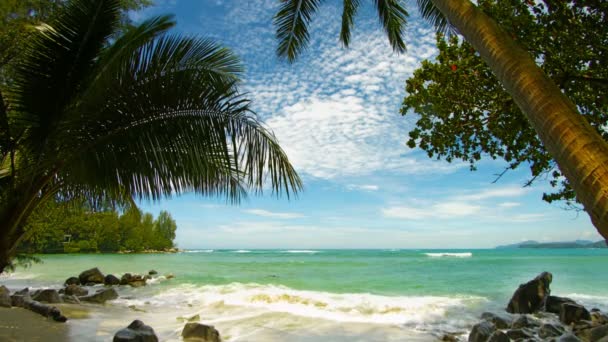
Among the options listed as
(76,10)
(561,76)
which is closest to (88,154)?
(76,10)

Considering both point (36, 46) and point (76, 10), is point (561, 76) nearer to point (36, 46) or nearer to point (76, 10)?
point (76, 10)

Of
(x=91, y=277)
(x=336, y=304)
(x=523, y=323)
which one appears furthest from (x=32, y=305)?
(x=91, y=277)

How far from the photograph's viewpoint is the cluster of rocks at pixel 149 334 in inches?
226

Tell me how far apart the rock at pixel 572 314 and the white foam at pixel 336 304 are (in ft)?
8.76

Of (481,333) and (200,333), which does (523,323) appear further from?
(200,333)

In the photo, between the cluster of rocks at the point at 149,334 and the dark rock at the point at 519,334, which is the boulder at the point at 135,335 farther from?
the dark rock at the point at 519,334

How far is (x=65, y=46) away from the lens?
4262 millimetres

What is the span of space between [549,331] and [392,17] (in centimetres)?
792

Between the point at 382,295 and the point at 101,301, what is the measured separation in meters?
10.0

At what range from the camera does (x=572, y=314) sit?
9539 mm

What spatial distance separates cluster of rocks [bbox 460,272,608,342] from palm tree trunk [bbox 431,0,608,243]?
19.0ft


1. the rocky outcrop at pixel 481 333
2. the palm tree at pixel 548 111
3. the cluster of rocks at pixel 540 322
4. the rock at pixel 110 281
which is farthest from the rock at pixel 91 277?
the palm tree at pixel 548 111

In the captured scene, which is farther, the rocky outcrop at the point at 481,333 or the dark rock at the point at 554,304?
the dark rock at the point at 554,304

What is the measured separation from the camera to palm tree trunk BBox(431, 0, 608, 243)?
2.10m
